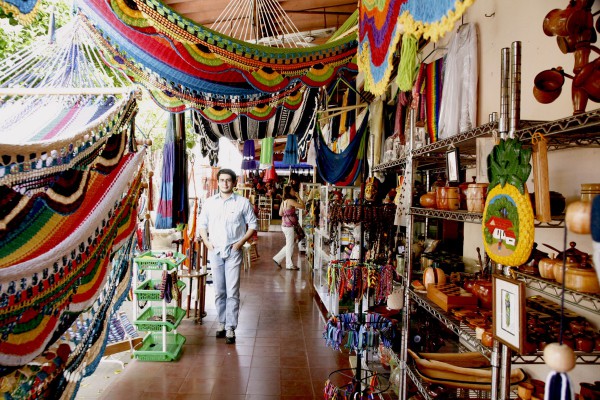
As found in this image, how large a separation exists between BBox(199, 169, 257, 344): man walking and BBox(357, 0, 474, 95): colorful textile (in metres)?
2.46

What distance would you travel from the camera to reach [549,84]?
1.27 metres

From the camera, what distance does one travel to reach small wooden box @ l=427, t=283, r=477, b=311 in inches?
69.5

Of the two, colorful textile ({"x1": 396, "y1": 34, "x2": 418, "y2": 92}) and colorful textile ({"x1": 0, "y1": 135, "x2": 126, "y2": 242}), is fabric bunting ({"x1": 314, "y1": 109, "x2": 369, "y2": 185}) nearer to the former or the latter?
colorful textile ({"x1": 396, "y1": 34, "x2": 418, "y2": 92})

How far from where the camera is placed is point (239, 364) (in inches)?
133

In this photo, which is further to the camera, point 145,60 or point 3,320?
point 145,60

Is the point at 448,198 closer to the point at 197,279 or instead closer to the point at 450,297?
the point at 450,297

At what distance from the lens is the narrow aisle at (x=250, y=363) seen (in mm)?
2900

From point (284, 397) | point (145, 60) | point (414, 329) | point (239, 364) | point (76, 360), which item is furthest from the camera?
point (239, 364)

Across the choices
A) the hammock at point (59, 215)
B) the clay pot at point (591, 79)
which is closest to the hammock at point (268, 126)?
the hammock at point (59, 215)

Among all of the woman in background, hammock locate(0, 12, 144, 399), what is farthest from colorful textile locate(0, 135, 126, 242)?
the woman in background

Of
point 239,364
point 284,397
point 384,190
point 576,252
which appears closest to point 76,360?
point 284,397

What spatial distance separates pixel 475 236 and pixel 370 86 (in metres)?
1.29

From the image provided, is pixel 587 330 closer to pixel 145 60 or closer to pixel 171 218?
pixel 145 60

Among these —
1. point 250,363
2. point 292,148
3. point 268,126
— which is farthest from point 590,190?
point 292,148
